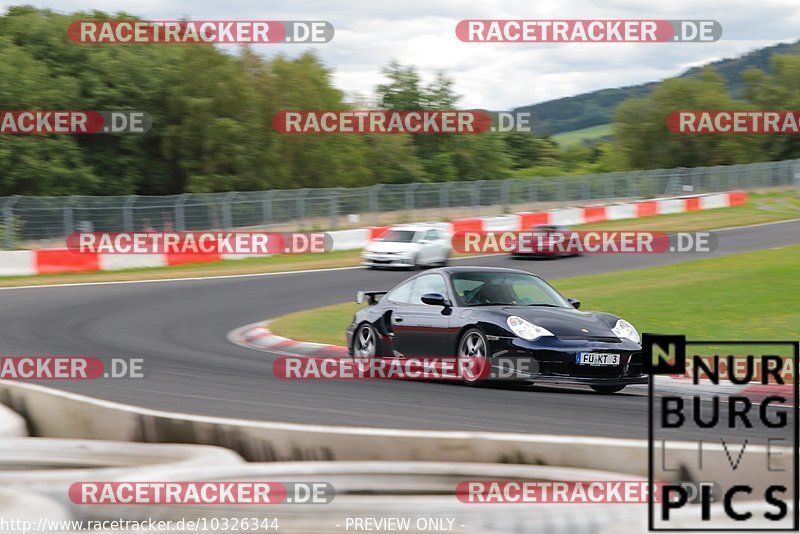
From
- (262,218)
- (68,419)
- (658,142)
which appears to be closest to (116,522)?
(68,419)

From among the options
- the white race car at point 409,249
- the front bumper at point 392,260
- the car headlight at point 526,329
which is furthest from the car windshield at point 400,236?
the car headlight at point 526,329

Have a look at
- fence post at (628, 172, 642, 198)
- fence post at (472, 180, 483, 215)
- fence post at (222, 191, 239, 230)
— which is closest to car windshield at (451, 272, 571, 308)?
fence post at (222, 191, 239, 230)

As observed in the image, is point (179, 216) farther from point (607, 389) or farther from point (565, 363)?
point (565, 363)

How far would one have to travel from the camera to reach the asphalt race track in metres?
8.99

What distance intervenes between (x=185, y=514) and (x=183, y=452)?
4.68 ft

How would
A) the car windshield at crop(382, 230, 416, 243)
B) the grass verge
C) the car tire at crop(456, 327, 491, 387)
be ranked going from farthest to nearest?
the car windshield at crop(382, 230, 416, 243), the grass verge, the car tire at crop(456, 327, 491, 387)

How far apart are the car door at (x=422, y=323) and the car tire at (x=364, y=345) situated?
1.11 feet

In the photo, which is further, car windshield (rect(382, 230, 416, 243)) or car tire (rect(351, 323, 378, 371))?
car windshield (rect(382, 230, 416, 243))

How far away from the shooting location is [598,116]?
172 meters

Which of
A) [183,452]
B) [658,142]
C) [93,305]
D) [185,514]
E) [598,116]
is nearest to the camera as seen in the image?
[185,514]

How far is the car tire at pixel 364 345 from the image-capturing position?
12602mm

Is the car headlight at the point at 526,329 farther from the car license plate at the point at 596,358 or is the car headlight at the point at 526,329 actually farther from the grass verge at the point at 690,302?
the grass verge at the point at 690,302

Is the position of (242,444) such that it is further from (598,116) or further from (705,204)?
(598,116)

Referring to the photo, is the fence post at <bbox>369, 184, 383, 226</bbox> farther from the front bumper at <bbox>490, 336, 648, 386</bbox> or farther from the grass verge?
the front bumper at <bbox>490, 336, 648, 386</bbox>
